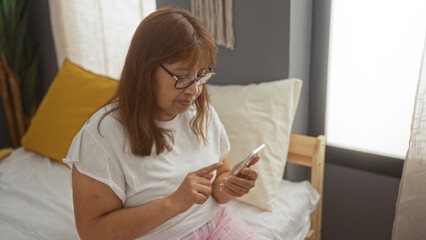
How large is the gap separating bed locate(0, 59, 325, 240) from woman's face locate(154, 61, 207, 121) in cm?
49

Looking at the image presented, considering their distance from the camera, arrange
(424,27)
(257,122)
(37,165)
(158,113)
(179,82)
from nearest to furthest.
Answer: (179,82) → (158,113) → (424,27) → (257,122) → (37,165)

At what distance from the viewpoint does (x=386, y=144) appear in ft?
4.71

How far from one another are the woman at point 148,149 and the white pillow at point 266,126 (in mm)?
384

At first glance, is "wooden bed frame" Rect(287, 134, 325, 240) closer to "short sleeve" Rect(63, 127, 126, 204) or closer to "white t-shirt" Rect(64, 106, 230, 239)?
"white t-shirt" Rect(64, 106, 230, 239)

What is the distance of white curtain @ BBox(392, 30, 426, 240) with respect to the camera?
1.05 metres

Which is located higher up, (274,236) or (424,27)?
(424,27)

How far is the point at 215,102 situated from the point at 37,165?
3.15ft

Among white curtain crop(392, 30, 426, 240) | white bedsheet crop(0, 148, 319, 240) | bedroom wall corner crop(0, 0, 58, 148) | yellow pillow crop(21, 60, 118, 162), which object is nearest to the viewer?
white curtain crop(392, 30, 426, 240)

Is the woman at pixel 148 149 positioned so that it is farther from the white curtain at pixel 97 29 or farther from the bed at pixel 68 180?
the white curtain at pixel 97 29

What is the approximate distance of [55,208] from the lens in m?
1.31

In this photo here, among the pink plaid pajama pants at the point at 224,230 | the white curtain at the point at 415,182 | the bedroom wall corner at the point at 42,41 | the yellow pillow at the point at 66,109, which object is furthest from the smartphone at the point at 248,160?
the bedroom wall corner at the point at 42,41

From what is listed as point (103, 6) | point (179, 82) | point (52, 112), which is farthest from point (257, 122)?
point (103, 6)

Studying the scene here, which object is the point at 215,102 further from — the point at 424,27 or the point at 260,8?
the point at 424,27

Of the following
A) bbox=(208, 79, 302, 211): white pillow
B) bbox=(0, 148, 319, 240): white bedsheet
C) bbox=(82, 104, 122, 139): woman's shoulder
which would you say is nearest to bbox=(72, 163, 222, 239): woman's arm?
bbox=(82, 104, 122, 139): woman's shoulder
